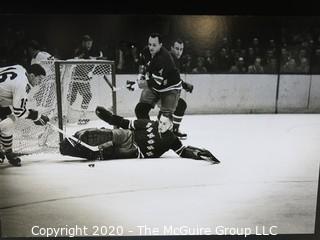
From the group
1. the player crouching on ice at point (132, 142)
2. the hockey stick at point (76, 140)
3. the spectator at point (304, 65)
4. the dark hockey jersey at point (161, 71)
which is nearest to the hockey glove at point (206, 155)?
the player crouching on ice at point (132, 142)

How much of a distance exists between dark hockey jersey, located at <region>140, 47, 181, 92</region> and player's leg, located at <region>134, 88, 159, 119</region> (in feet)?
0.13

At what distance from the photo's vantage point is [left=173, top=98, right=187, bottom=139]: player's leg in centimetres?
253

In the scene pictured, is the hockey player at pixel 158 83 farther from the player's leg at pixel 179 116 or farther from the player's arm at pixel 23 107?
the player's arm at pixel 23 107

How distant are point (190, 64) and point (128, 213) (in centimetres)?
99

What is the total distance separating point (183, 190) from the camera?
2.66 metres

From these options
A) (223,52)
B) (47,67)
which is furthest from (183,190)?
(47,67)

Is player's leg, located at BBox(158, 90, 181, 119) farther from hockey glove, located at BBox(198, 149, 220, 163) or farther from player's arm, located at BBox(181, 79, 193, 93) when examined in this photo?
hockey glove, located at BBox(198, 149, 220, 163)

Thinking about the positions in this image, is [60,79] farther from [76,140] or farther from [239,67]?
[239,67]

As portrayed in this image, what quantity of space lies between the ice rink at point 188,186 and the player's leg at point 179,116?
0.03m

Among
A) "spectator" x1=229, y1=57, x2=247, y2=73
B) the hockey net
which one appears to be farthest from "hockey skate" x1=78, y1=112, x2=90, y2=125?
"spectator" x1=229, y1=57, x2=247, y2=73

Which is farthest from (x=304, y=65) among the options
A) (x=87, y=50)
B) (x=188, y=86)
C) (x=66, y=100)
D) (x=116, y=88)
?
(x=66, y=100)

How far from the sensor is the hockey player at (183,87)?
2463 mm

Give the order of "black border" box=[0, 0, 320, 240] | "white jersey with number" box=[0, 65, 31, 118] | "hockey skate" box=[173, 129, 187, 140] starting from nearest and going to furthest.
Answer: "black border" box=[0, 0, 320, 240]
"white jersey with number" box=[0, 65, 31, 118]
"hockey skate" box=[173, 129, 187, 140]

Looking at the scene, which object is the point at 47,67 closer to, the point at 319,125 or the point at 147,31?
the point at 147,31
